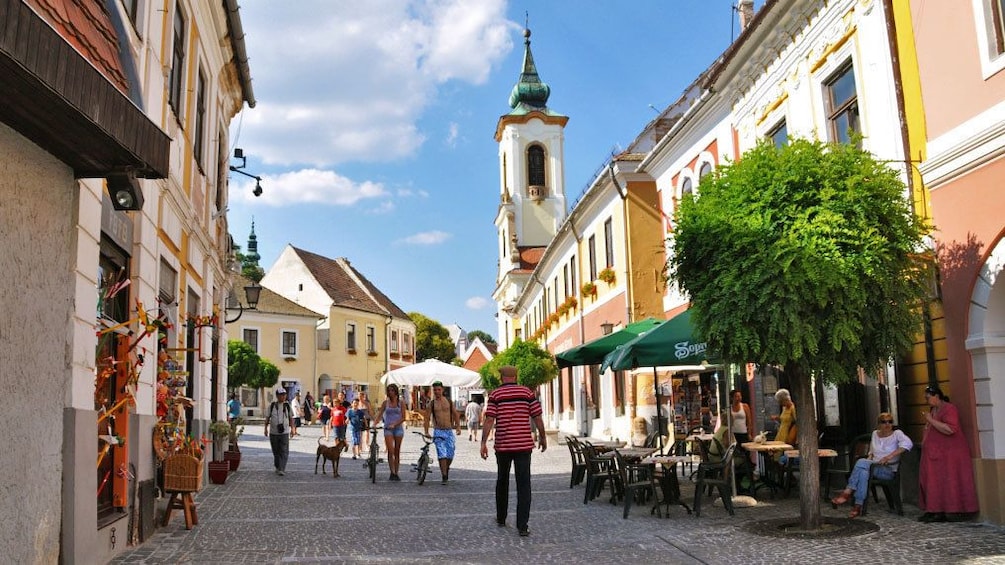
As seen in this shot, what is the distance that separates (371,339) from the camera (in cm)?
6131

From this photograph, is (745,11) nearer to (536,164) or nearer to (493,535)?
(493,535)

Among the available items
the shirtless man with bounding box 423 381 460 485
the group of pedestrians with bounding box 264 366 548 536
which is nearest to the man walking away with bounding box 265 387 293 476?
the group of pedestrians with bounding box 264 366 548 536

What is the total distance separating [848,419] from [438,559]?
6454 mm

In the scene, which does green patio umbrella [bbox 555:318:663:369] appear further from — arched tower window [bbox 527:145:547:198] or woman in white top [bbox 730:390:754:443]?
arched tower window [bbox 527:145:547:198]

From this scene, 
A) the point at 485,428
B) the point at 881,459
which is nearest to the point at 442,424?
the point at 485,428

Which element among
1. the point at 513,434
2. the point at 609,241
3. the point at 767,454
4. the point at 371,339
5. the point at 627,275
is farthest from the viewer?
the point at 371,339

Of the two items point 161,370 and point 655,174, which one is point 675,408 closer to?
point 655,174

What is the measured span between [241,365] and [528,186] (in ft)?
63.9

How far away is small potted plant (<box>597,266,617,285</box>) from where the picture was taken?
81.9 ft

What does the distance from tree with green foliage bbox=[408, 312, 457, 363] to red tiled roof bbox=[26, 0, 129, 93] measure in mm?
74478

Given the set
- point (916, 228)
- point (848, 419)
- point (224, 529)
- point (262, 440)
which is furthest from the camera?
point (262, 440)

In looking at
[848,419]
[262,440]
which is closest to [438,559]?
[848,419]

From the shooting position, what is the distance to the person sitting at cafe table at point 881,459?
9750 millimetres

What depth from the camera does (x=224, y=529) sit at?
32.1ft
